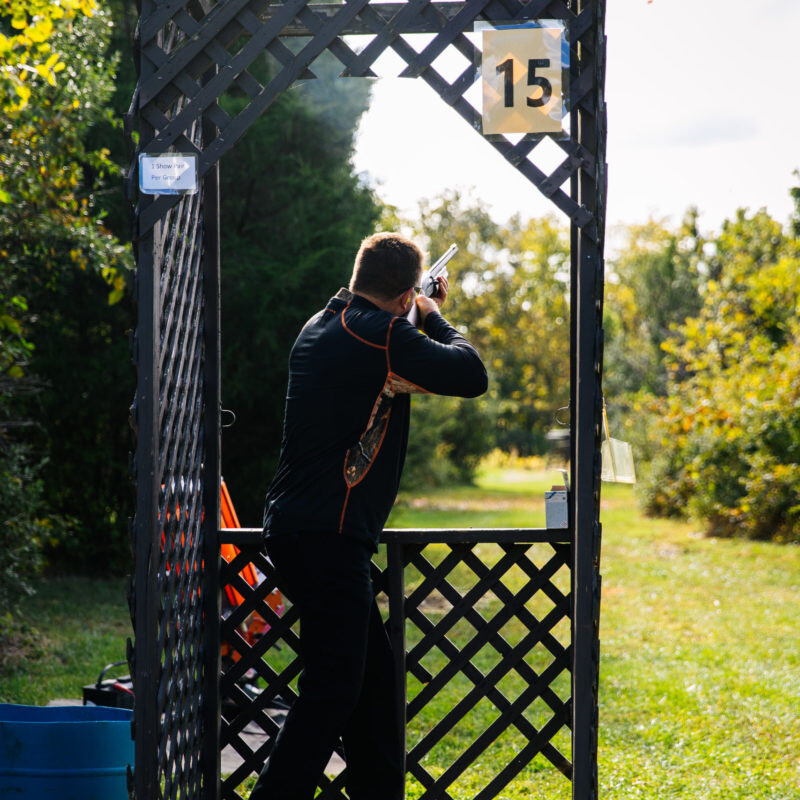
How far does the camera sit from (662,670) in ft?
21.0

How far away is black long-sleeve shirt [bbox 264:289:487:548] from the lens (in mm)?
2842

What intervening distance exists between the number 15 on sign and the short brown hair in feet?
1.58

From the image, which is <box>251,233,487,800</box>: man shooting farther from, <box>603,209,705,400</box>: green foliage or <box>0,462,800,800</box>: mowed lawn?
<box>603,209,705,400</box>: green foliage

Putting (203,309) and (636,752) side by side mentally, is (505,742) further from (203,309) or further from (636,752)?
(203,309)

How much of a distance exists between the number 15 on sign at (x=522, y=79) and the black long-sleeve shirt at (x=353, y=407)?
0.68 meters

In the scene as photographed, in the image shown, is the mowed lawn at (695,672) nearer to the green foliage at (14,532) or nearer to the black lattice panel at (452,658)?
the black lattice panel at (452,658)

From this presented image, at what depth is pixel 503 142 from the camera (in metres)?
2.76

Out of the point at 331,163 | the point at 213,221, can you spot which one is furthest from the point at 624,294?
the point at 213,221

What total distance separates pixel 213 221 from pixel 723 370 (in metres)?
11.7

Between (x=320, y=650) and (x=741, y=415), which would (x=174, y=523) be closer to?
(x=320, y=650)

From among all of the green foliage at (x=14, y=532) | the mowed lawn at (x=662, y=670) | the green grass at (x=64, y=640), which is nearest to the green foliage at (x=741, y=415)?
the mowed lawn at (x=662, y=670)

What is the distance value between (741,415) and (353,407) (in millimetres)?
10372

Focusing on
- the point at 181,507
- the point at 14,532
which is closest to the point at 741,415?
the point at 14,532

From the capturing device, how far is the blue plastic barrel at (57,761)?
3.05 m
